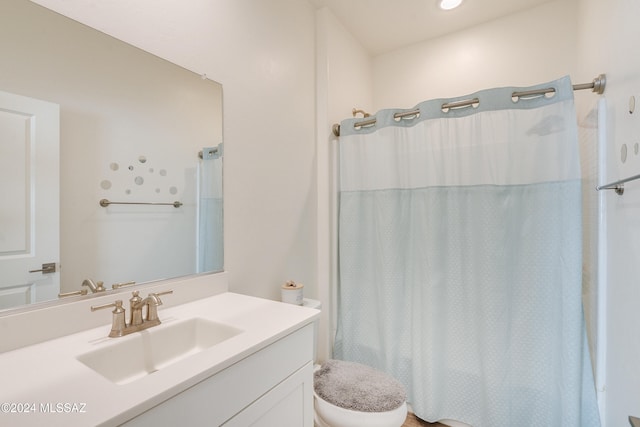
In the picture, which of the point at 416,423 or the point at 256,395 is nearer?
the point at 256,395

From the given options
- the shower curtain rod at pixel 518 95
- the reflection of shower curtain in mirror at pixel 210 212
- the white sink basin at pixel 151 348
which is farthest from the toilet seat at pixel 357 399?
the shower curtain rod at pixel 518 95

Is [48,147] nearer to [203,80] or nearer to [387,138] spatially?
[203,80]

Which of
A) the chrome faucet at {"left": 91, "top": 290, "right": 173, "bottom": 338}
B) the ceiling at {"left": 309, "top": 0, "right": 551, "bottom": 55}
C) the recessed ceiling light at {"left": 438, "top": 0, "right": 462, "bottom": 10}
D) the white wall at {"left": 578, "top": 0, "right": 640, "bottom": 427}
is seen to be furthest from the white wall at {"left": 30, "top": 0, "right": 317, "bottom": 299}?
the white wall at {"left": 578, "top": 0, "right": 640, "bottom": 427}

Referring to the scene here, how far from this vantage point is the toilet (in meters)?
1.15

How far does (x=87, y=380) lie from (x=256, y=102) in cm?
130

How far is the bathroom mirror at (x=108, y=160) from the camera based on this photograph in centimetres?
79

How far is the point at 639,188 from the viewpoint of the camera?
88 centimetres

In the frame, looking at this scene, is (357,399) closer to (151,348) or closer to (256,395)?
(256,395)

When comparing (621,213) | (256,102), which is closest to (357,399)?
(621,213)

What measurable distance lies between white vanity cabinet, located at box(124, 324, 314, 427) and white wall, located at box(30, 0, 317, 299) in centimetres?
54

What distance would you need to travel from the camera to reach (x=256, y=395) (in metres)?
Answer: 0.79

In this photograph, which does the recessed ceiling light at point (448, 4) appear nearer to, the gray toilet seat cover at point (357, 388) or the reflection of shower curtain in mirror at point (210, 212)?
the reflection of shower curtain in mirror at point (210, 212)

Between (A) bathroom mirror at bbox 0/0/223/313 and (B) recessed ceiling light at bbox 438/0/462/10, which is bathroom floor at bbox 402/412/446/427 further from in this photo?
(B) recessed ceiling light at bbox 438/0/462/10

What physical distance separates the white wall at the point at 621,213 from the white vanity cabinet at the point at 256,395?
1.06 meters
